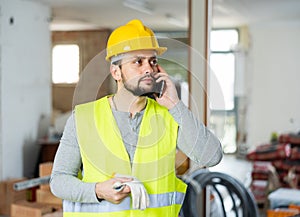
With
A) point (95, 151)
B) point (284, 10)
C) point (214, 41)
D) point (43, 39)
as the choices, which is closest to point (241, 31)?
point (284, 10)

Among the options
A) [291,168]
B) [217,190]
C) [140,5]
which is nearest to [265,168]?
[291,168]

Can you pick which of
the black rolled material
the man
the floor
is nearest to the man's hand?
the man

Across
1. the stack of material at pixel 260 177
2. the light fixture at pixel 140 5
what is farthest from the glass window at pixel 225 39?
the light fixture at pixel 140 5

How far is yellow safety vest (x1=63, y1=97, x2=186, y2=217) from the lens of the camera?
132 centimetres

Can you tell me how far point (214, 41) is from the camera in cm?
407

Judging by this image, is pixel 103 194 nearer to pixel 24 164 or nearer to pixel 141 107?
pixel 141 107

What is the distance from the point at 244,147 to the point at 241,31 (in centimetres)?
107

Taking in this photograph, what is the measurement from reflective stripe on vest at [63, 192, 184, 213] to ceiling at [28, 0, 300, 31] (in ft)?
9.04

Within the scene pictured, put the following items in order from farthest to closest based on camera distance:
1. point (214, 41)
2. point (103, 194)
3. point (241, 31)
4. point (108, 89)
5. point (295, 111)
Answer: point (241, 31) → point (295, 111) → point (214, 41) → point (108, 89) → point (103, 194)

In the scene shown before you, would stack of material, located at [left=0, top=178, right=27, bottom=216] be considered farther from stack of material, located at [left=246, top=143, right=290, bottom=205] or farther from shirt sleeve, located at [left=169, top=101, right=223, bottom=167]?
shirt sleeve, located at [left=169, top=101, right=223, bottom=167]

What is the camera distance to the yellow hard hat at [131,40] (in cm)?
130

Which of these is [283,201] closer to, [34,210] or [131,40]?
[34,210]

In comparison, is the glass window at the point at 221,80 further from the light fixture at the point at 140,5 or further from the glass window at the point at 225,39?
the light fixture at the point at 140,5

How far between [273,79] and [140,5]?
1.55m
